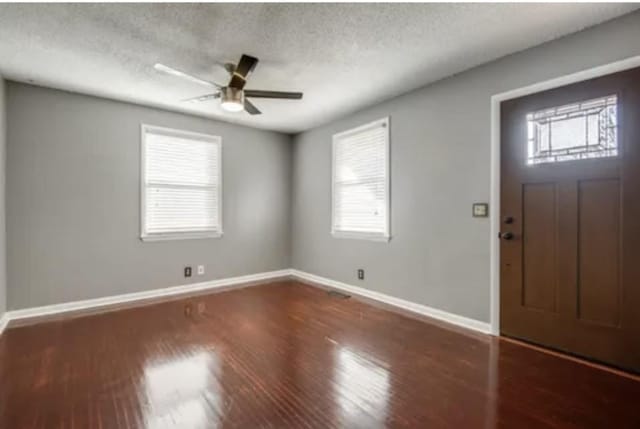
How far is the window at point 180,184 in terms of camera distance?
414 cm

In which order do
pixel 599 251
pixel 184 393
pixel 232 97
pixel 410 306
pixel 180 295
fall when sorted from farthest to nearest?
pixel 180 295 → pixel 410 306 → pixel 232 97 → pixel 599 251 → pixel 184 393

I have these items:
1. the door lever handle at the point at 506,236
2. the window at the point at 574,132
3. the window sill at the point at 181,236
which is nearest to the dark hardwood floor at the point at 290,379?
the door lever handle at the point at 506,236

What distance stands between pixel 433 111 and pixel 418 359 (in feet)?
8.03

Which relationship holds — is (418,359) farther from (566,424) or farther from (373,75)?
(373,75)

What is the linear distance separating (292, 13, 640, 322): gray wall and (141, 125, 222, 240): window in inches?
82.7

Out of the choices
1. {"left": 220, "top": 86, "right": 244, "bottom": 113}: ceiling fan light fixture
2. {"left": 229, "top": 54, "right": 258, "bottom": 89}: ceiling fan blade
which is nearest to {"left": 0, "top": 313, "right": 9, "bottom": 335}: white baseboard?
{"left": 220, "top": 86, "right": 244, "bottom": 113}: ceiling fan light fixture

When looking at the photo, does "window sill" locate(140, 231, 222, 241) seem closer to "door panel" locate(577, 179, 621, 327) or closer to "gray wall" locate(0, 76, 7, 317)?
"gray wall" locate(0, 76, 7, 317)

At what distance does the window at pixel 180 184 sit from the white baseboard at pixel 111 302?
712mm

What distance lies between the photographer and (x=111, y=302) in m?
3.84

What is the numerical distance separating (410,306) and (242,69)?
2.96 meters

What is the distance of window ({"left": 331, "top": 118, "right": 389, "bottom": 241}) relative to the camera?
4.00m

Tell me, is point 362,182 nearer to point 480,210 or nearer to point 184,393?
point 480,210

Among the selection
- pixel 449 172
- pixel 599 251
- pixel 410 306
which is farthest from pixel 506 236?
pixel 410 306

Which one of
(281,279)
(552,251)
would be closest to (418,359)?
(552,251)
